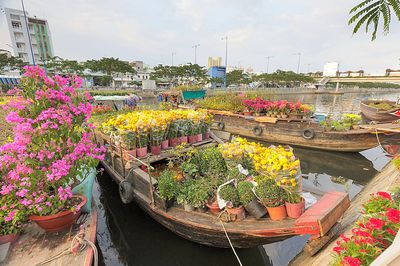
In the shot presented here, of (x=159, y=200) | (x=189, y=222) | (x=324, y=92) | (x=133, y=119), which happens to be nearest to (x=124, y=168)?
(x=133, y=119)

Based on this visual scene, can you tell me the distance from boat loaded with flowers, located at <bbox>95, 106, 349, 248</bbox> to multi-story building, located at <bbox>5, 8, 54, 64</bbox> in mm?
55902

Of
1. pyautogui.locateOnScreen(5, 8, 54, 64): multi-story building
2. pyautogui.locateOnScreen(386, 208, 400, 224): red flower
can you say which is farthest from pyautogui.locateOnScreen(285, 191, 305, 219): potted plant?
pyautogui.locateOnScreen(5, 8, 54, 64): multi-story building

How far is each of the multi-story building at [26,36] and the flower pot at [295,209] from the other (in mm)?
59221

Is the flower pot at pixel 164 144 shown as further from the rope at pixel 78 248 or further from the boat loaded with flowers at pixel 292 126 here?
the boat loaded with flowers at pixel 292 126

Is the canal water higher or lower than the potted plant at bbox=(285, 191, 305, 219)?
lower

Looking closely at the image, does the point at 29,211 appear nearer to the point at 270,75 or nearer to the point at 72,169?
the point at 72,169

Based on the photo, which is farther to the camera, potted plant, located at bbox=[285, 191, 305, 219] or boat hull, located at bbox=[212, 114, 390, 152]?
boat hull, located at bbox=[212, 114, 390, 152]

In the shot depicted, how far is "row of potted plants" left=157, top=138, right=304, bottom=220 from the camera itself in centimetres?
296

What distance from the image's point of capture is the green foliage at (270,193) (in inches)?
117

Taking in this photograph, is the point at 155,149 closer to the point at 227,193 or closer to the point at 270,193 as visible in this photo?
the point at 227,193

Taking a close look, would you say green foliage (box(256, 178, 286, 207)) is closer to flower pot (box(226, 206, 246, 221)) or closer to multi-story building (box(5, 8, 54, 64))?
flower pot (box(226, 206, 246, 221))

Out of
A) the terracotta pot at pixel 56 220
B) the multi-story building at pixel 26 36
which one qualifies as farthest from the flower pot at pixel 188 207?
the multi-story building at pixel 26 36

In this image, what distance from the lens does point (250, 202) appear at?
10.3ft

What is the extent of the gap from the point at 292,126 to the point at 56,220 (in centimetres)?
954
